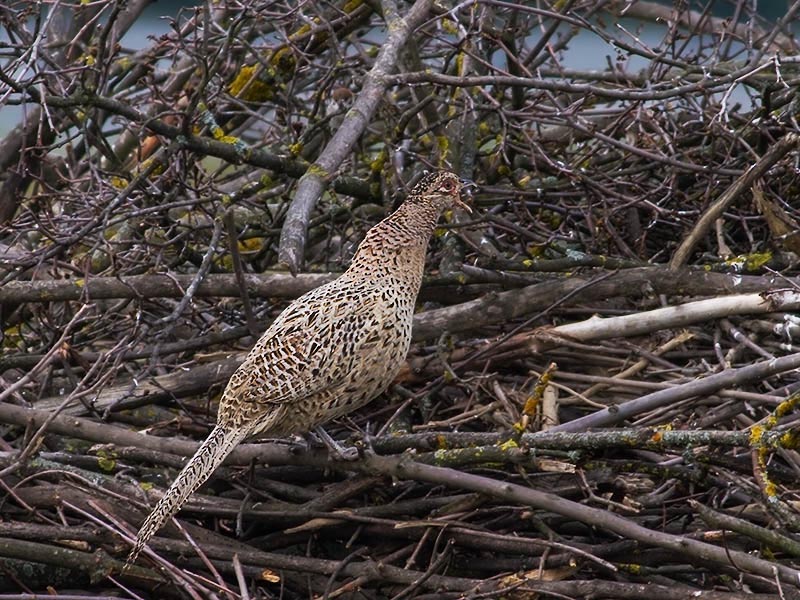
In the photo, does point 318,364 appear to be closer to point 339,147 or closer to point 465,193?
point 339,147

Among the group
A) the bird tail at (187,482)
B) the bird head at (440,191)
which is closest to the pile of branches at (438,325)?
the bird tail at (187,482)

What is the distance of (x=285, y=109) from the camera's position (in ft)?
20.1

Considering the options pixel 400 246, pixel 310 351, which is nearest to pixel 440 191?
pixel 400 246

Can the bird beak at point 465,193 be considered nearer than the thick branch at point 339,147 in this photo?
No

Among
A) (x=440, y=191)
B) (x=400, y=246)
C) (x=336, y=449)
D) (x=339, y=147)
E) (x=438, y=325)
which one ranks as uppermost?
(x=339, y=147)

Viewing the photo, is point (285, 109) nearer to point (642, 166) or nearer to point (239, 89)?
point (239, 89)

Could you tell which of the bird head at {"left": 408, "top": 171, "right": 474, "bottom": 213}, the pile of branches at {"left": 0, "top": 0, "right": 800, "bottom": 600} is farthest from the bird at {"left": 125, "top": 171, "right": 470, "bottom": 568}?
the bird head at {"left": 408, "top": 171, "right": 474, "bottom": 213}

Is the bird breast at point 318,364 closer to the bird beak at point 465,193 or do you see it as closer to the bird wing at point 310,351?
the bird wing at point 310,351

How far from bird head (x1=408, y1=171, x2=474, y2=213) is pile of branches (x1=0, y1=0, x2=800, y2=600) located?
255 mm

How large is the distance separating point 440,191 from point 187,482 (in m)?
1.50

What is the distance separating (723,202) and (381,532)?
1.87 meters

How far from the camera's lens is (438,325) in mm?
5074

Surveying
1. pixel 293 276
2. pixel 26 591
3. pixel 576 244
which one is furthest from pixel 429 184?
pixel 26 591

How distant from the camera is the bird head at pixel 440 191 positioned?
491 centimetres
